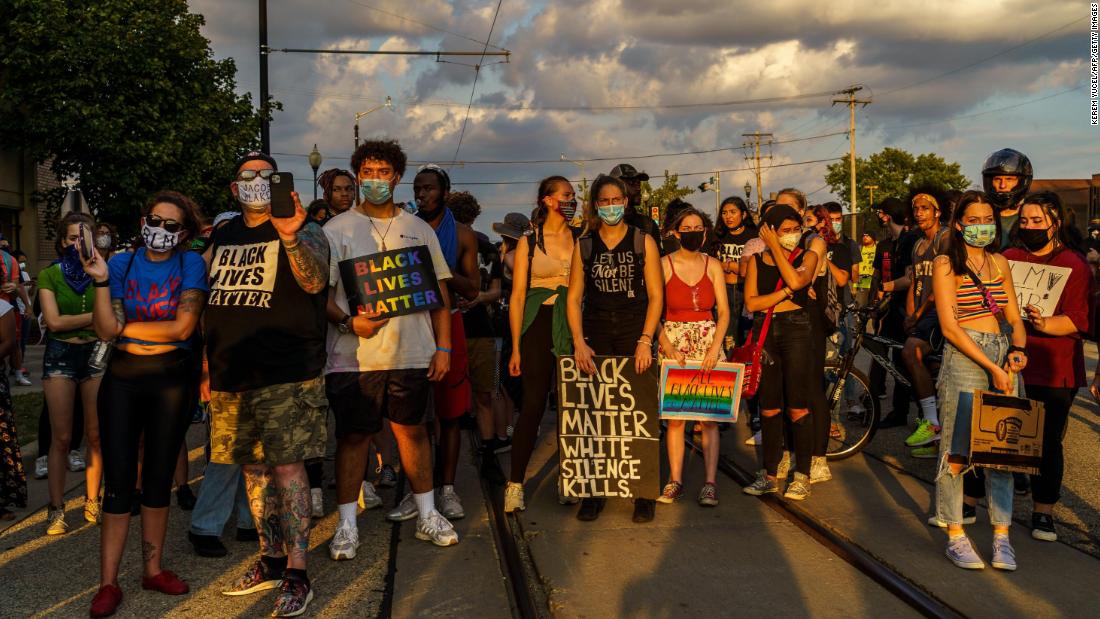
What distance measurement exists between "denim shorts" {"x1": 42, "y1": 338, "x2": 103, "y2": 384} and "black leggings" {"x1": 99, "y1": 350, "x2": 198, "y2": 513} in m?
1.84

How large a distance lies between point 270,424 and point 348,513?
953 mm

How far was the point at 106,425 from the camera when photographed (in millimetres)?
4566

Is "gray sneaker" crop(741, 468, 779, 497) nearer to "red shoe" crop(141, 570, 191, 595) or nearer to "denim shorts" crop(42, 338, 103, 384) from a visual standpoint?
"red shoe" crop(141, 570, 191, 595)

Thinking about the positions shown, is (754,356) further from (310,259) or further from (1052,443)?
(310,259)

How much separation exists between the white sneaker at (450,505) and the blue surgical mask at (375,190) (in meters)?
1.92

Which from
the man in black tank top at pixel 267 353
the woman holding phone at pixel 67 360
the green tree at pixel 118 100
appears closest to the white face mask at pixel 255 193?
the man in black tank top at pixel 267 353

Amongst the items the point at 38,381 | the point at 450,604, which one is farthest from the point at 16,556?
the point at 38,381

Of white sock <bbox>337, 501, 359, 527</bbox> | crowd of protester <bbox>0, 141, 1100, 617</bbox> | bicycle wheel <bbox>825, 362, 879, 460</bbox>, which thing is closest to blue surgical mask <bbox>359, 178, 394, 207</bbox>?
crowd of protester <bbox>0, 141, 1100, 617</bbox>

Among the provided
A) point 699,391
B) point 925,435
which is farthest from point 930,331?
point 699,391

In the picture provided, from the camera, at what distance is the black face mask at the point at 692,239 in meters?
6.34

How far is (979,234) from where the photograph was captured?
17.6ft

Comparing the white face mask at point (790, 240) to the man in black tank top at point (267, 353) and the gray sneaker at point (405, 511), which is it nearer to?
the gray sneaker at point (405, 511)

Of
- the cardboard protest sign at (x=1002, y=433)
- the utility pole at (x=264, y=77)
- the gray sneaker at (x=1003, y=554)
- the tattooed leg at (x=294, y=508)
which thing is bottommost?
the gray sneaker at (x=1003, y=554)

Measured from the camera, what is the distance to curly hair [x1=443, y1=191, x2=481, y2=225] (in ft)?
25.2
